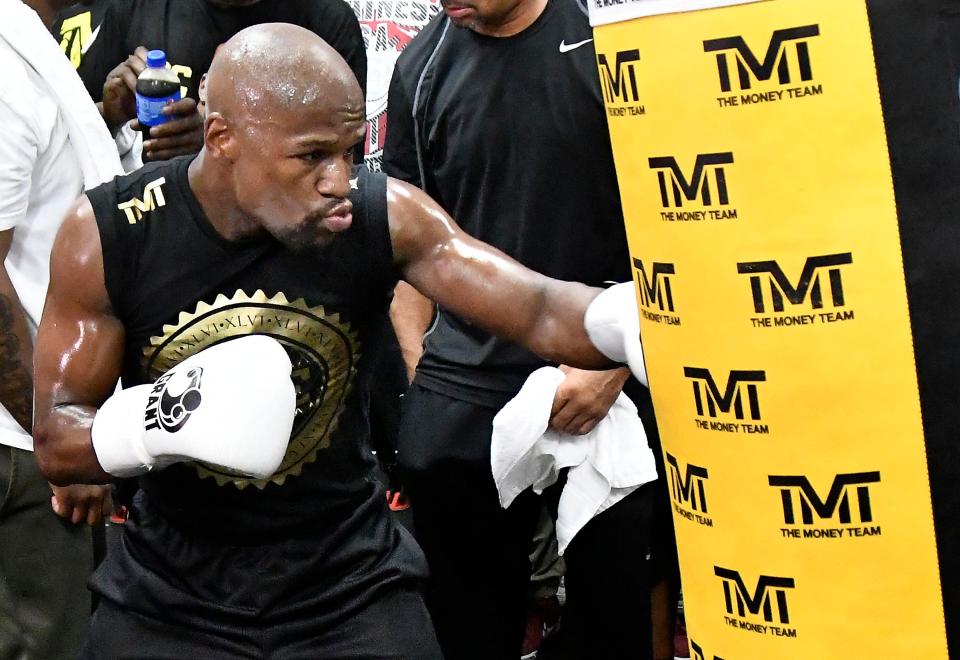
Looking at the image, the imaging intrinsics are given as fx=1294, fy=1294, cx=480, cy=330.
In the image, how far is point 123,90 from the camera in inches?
118

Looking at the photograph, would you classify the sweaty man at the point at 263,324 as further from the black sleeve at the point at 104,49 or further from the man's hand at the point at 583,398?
the black sleeve at the point at 104,49

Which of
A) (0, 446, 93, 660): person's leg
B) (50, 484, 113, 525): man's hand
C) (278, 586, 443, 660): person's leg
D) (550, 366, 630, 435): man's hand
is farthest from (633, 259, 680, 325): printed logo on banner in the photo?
(0, 446, 93, 660): person's leg

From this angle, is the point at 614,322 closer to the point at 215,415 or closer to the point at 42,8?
the point at 215,415

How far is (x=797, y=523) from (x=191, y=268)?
110 cm

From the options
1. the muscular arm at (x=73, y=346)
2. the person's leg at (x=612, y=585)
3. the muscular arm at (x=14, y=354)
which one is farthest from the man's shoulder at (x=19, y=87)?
the person's leg at (x=612, y=585)

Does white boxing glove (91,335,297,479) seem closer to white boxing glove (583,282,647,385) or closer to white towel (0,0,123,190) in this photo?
white boxing glove (583,282,647,385)

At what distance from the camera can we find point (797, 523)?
126cm

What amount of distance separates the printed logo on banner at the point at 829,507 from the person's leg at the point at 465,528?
139cm

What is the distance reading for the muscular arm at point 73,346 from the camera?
199cm

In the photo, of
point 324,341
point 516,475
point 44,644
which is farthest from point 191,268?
point 44,644

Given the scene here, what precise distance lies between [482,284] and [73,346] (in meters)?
0.64

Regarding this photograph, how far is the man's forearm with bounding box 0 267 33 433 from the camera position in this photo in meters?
2.42

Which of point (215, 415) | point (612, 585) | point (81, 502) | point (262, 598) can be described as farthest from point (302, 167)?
point (612, 585)

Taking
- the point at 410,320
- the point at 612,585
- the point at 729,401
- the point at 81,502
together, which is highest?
the point at 729,401
